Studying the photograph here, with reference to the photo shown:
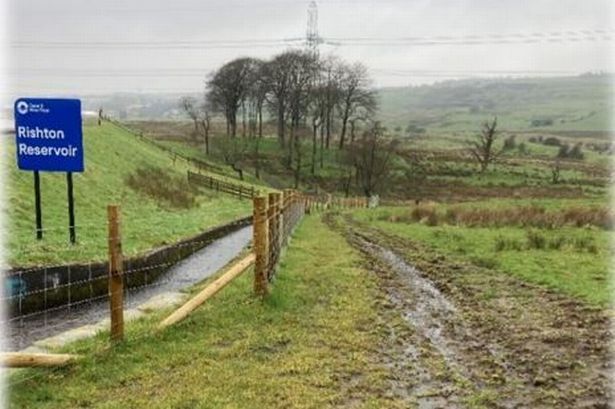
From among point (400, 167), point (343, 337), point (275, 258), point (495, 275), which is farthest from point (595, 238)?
point (400, 167)

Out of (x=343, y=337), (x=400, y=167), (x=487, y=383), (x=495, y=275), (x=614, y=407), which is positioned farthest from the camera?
(x=400, y=167)

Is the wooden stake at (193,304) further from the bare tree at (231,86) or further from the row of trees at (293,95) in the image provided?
the bare tree at (231,86)

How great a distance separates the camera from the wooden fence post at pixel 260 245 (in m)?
12.0

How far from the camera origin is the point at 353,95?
313ft

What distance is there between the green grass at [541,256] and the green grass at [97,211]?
10.2 meters

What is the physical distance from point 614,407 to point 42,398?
6298 millimetres

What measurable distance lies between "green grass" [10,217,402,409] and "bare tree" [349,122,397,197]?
62518 millimetres

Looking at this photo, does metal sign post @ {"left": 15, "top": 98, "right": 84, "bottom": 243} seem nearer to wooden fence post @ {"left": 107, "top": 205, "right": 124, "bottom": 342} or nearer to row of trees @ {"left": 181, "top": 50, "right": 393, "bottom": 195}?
wooden fence post @ {"left": 107, "top": 205, "right": 124, "bottom": 342}

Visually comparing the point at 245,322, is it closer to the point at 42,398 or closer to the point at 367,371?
the point at 367,371

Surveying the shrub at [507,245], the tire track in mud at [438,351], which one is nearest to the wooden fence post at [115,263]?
the tire track in mud at [438,351]

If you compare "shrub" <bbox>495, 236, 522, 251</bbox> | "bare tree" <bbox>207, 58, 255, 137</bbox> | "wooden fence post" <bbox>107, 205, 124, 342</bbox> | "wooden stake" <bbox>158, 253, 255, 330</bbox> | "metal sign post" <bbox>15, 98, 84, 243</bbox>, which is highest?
"bare tree" <bbox>207, 58, 255, 137</bbox>

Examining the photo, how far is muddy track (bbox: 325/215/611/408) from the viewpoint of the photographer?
307 inches

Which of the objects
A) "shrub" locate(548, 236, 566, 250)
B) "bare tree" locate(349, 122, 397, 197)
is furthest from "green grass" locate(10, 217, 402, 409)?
"bare tree" locate(349, 122, 397, 197)

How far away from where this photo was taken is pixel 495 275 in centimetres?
1612
